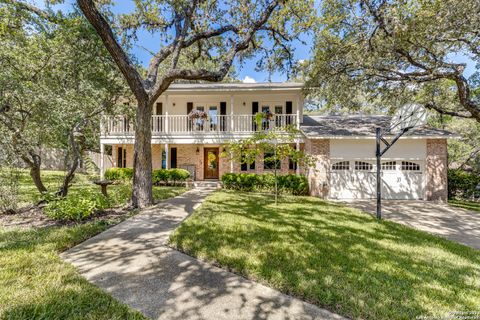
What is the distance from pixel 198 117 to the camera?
13789mm

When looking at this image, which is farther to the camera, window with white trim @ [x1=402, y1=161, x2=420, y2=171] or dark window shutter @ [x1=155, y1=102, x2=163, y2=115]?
dark window shutter @ [x1=155, y1=102, x2=163, y2=115]

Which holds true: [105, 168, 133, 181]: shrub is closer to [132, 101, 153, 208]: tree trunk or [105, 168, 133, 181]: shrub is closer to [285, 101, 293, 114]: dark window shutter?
[132, 101, 153, 208]: tree trunk

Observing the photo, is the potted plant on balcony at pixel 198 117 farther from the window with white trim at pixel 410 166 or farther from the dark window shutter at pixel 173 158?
the window with white trim at pixel 410 166

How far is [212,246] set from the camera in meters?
4.25

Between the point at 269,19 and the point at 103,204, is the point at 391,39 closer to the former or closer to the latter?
the point at 269,19

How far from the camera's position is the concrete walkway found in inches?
98.4

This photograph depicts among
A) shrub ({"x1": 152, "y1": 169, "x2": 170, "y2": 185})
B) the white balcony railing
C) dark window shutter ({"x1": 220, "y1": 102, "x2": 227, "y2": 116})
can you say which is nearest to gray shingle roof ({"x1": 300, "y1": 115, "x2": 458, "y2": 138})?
the white balcony railing

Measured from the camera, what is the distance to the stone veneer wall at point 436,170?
34.1 ft

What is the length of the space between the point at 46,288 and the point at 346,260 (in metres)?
4.25

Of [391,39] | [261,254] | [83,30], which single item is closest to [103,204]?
[261,254]

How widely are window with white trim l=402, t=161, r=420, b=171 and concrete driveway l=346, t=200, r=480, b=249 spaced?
1.57 metres

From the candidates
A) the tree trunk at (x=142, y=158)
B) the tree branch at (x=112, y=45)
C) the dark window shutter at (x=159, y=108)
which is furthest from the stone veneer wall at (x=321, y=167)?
the dark window shutter at (x=159, y=108)

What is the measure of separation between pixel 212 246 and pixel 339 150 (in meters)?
8.83

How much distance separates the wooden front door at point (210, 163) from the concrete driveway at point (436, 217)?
28.9 ft
